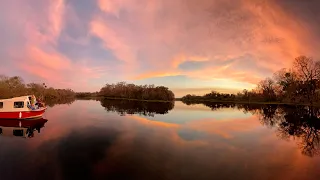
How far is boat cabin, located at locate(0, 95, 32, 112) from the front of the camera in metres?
26.3

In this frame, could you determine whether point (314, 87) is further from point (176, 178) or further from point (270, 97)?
point (176, 178)

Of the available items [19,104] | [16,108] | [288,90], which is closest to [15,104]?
[19,104]

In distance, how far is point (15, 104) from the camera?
26547 millimetres

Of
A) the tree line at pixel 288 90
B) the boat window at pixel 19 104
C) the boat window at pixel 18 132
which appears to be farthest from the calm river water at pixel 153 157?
the tree line at pixel 288 90

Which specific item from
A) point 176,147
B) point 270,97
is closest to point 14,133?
point 176,147

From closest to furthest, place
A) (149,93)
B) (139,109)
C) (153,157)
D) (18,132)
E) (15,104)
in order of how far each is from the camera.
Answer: (153,157) < (18,132) < (15,104) < (139,109) < (149,93)

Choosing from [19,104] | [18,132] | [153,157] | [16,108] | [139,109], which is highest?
[19,104]

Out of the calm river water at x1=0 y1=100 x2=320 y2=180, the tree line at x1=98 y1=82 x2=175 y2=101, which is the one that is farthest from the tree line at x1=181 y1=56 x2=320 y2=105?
the calm river water at x1=0 y1=100 x2=320 y2=180

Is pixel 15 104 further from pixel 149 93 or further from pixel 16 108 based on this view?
pixel 149 93

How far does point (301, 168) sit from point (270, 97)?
311 feet

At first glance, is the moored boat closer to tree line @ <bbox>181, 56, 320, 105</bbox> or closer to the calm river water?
the calm river water

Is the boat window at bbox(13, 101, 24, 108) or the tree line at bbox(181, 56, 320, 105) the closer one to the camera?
the boat window at bbox(13, 101, 24, 108)

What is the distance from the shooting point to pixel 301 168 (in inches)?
425

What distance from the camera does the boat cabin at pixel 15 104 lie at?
86.4ft
